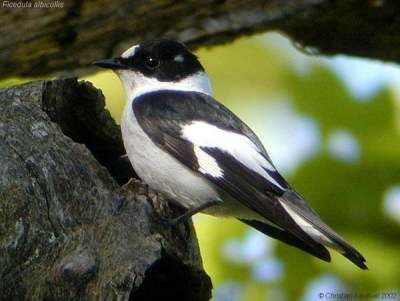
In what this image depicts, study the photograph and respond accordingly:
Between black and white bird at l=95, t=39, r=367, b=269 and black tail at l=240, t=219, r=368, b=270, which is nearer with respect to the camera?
black tail at l=240, t=219, r=368, b=270

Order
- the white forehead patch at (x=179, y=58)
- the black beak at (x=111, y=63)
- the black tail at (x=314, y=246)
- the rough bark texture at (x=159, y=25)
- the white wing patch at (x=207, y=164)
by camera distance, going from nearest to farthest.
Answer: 1. the black tail at (x=314, y=246)
2. the white wing patch at (x=207, y=164)
3. the rough bark texture at (x=159, y=25)
4. the black beak at (x=111, y=63)
5. the white forehead patch at (x=179, y=58)

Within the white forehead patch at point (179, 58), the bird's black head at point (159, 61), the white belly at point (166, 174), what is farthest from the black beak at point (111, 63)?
the white belly at point (166, 174)

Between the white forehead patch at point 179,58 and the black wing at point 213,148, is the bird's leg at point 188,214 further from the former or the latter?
the white forehead patch at point 179,58

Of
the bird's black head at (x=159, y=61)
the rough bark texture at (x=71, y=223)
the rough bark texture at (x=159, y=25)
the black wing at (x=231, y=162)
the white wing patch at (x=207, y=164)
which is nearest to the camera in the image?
the rough bark texture at (x=71, y=223)

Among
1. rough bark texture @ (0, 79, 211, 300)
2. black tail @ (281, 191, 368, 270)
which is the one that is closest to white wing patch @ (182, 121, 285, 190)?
black tail @ (281, 191, 368, 270)

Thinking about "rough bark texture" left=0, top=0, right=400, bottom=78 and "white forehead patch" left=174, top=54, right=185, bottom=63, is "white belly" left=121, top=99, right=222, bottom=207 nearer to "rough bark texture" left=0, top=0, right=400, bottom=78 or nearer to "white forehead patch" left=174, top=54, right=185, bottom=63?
"rough bark texture" left=0, top=0, right=400, bottom=78

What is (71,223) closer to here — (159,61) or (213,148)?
(213,148)

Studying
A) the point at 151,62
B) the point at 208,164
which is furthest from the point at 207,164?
the point at 151,62
